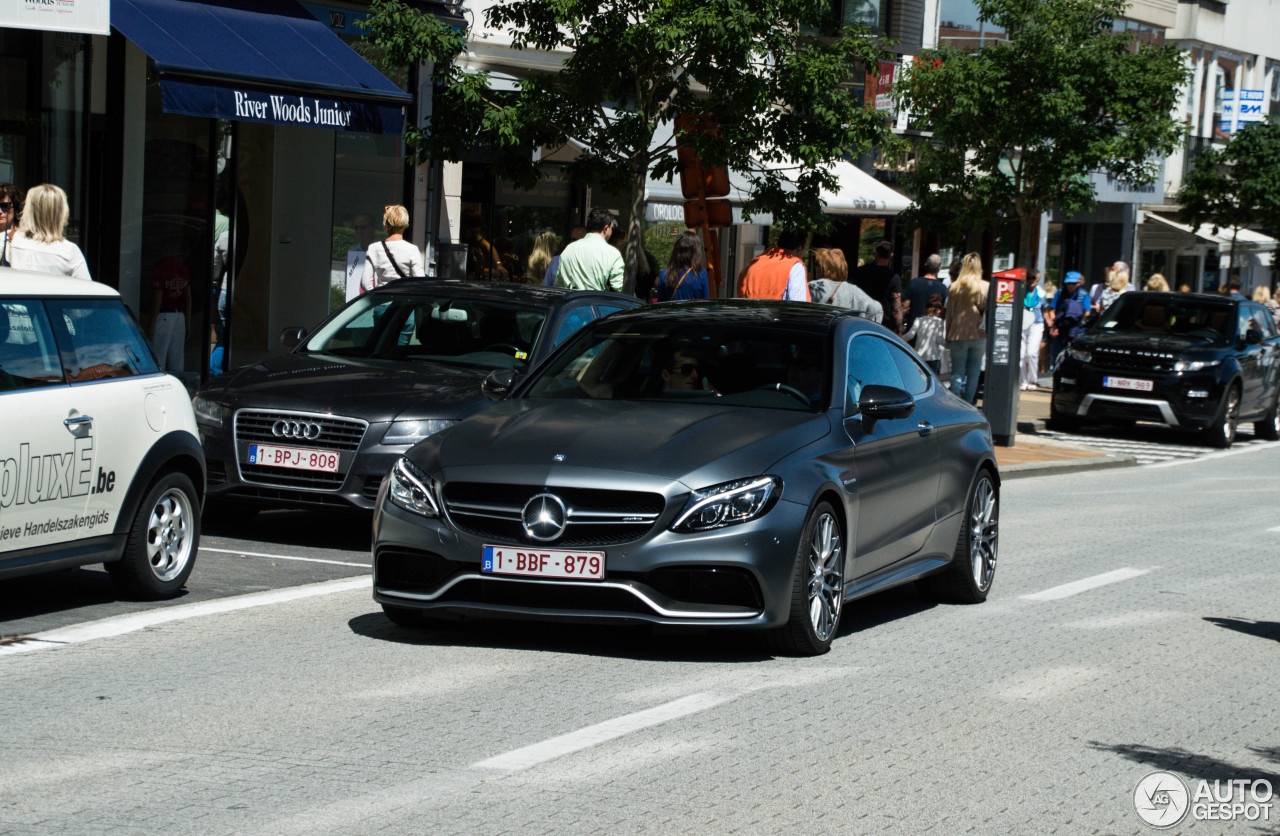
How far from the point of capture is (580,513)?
6.96 m

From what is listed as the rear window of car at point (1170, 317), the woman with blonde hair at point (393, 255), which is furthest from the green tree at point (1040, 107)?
the woman with blonde hair at point (393, 255)

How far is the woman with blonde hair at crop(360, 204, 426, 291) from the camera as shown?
49.6ft

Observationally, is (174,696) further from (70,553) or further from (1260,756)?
(1260,756)

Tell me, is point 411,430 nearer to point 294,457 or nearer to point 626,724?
point 294,457

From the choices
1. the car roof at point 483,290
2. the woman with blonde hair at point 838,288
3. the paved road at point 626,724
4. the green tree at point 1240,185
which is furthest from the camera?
the green tree at point 1240,185

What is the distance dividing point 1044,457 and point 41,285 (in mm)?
13714

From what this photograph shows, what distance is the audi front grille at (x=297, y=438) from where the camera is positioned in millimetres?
9938

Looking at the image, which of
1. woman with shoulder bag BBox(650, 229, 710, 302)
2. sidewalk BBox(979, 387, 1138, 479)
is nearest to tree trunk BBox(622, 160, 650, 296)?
woman with shoulder bag BBox(650, 229, 710, 302)

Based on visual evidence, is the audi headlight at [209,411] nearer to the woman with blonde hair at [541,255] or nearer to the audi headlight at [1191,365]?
the woman with blonde hair at [541,255]

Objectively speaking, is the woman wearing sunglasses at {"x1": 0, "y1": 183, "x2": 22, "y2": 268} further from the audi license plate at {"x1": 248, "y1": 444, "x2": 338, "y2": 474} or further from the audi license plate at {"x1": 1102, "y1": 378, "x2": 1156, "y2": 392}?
the audi license plate at {"x1": 1102, "y1": 378, "x2": 1156, "y2": 392}

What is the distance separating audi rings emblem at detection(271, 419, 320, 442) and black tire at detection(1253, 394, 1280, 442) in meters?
18.0

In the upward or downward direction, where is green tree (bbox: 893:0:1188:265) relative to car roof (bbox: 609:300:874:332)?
upward

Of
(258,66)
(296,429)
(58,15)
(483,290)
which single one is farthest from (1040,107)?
(296,429)

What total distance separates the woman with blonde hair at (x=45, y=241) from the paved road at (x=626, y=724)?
11.4ft
